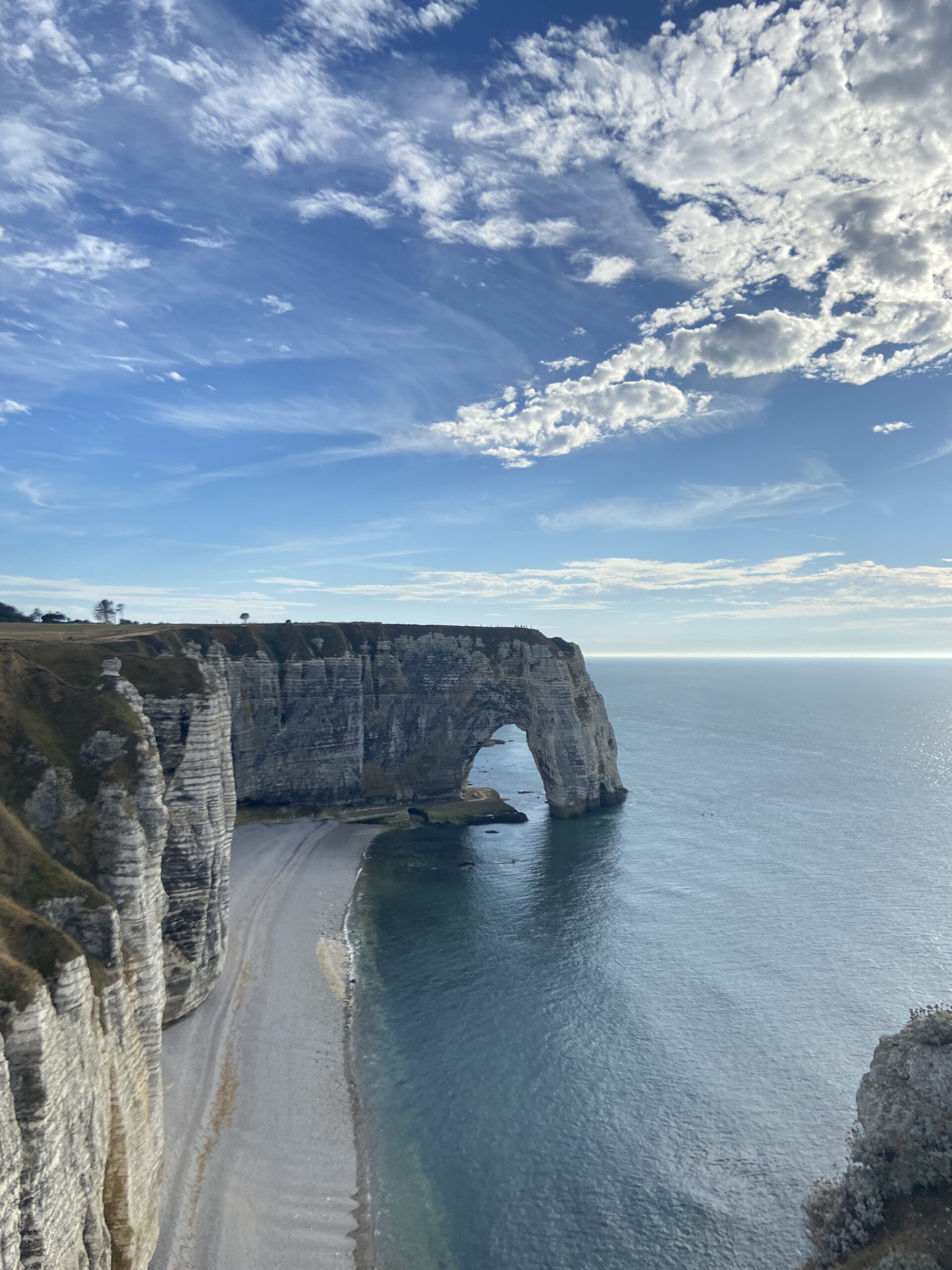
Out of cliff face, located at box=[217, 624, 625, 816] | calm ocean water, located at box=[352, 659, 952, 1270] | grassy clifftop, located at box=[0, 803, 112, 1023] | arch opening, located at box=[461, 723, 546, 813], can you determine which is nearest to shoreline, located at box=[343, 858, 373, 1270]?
calm ocean water, located at box=[352, 659, 952, 1270]

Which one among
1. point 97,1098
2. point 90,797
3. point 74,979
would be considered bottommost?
point 97,1098

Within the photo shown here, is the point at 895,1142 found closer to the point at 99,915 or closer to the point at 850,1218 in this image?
the point at 850,1218

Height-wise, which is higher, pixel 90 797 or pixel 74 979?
pixel 90 797

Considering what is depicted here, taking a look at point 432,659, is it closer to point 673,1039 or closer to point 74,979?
point 673,1039

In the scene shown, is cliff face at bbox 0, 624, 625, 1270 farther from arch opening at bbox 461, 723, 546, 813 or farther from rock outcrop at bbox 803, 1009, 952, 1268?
arch opening at bbox 461, 723, 546, 813

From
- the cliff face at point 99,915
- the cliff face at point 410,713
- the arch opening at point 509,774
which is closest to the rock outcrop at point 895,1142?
the cliff face at point 99,915

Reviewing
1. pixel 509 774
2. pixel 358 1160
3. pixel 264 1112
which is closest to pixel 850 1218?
pixel 358 1160

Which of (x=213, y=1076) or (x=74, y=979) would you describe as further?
(x=213, y=1076)

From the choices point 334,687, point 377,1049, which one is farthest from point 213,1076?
point 334,687

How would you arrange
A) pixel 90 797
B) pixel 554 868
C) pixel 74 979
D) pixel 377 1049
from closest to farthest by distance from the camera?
pixel 74 979 → pixel 90 797 → pixel 377 1049 → pixel 554 868
